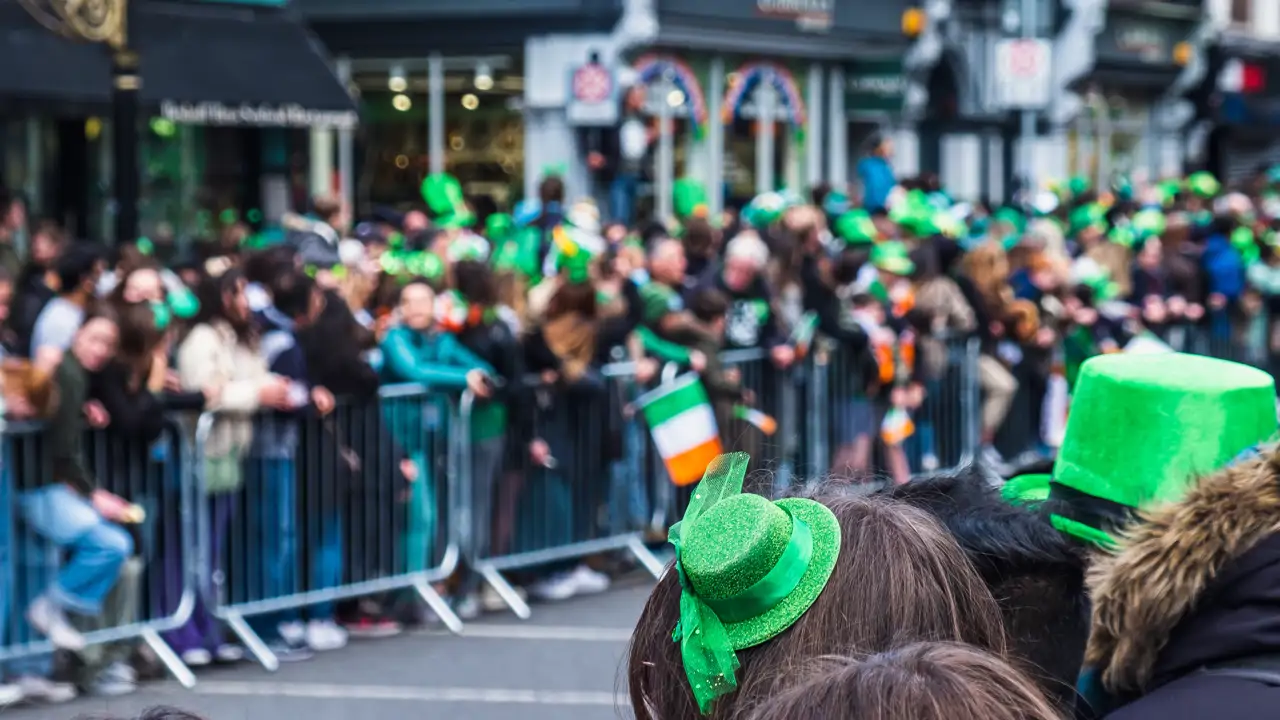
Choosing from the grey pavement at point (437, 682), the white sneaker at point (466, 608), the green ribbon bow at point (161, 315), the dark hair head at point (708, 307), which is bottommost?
the grey pavement at point (437, 682)

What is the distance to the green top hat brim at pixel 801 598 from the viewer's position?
93.5 inches

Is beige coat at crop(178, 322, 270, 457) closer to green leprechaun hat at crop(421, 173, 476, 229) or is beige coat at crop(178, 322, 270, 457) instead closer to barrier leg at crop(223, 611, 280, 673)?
barrier leg at crop(223, 611, 280, 673)

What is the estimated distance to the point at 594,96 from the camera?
21.4 metres

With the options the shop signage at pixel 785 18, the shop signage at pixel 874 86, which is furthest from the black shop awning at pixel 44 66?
the shop signage at pixel 874 86

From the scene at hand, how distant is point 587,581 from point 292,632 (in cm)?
193

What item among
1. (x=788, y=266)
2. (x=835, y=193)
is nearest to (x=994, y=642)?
(x=788, y=266)

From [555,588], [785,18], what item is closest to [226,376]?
[555,588]

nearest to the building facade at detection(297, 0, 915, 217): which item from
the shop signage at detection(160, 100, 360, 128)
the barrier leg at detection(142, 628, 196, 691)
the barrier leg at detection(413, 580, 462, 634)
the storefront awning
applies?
the shop signage at detection(160, 100, 360, 128)

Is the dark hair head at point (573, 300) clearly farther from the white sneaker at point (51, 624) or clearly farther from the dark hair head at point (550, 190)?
the dark hair head at point (550, 190)

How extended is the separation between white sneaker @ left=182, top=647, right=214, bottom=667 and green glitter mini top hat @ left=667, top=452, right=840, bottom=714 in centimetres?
628

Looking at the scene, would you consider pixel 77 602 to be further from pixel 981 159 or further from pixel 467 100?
pixel 981 159

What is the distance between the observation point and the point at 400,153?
23125 millimetres

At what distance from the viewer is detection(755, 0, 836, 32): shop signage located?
2447cm

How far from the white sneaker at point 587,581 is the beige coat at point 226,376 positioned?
92.9 inches
